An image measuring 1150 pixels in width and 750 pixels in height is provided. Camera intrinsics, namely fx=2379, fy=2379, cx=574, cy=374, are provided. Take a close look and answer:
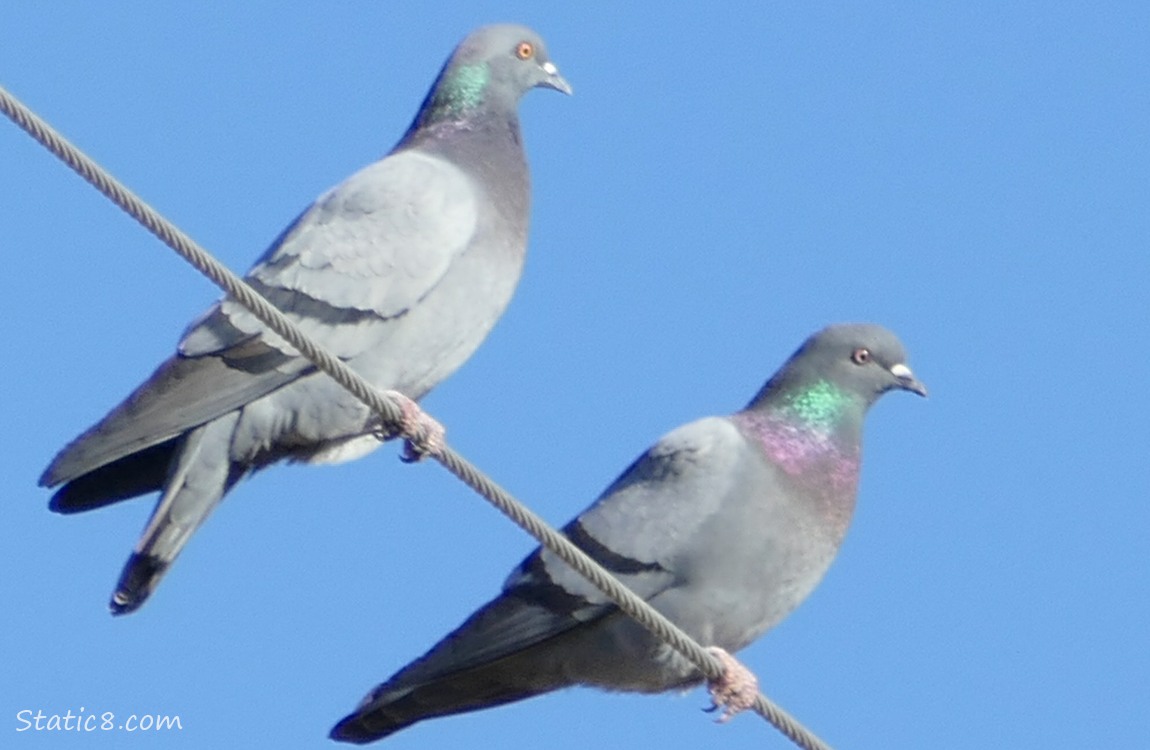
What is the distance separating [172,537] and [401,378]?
1.03 metres

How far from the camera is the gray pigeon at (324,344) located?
8734 millimetres

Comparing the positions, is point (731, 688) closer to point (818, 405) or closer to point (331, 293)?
point (818, 405)

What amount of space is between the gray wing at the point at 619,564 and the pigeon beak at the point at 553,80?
7.35ft

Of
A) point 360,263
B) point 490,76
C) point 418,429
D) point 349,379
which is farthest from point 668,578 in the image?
point 490,76

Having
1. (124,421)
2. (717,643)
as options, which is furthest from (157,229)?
(717,643)

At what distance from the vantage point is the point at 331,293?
8906 mm

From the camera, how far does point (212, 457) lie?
8828 mm

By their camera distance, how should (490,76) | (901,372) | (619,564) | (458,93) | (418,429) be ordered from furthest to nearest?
(490,76)
(458,93)
(901,372)
(619,564)
(418,429)

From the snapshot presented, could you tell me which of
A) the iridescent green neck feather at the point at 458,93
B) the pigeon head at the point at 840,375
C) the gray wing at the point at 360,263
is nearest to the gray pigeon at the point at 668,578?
the pigeon head at the point at 840,375

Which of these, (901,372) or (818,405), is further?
(901,372)

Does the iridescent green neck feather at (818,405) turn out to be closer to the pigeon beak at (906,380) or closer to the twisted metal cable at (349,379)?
the pigeon beak at (906,380)

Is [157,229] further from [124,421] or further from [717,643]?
[717,643]

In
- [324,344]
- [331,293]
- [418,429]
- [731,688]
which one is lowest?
[731,688]

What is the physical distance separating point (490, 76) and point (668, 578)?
263 centimetres
